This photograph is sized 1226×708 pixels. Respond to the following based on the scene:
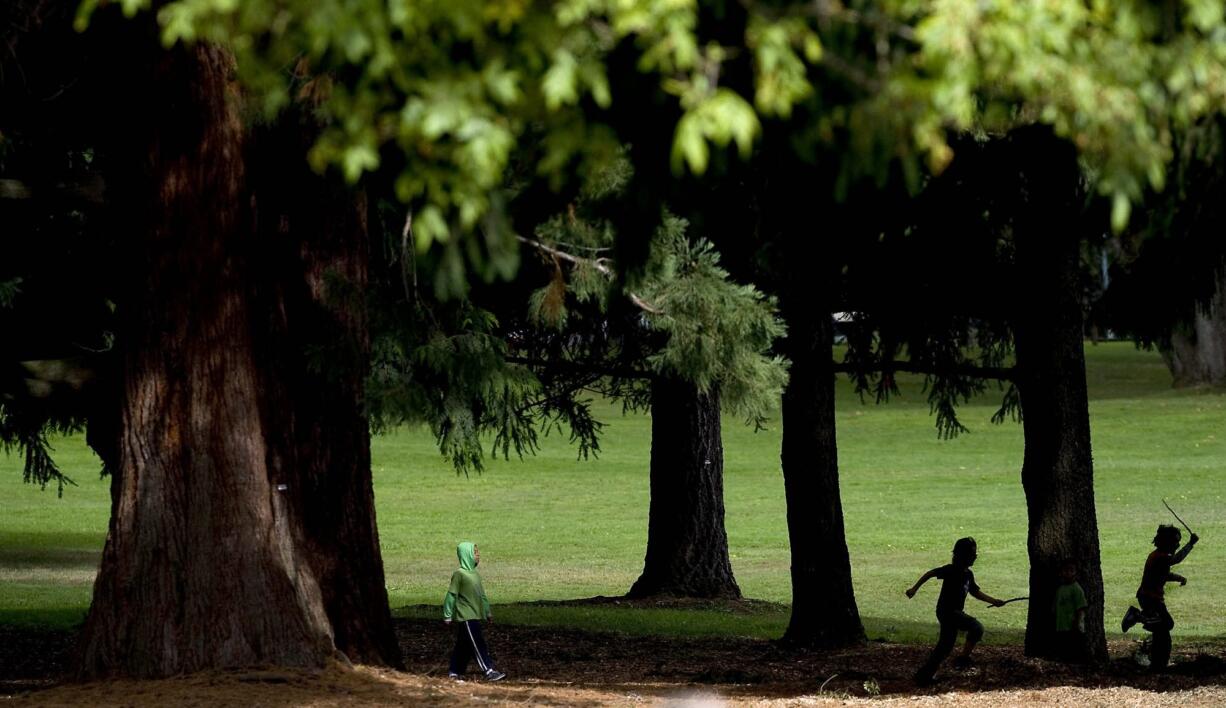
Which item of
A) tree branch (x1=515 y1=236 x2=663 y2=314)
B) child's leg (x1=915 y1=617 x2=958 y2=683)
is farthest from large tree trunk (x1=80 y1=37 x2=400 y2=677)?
child's leg (x1=915 y1=617 x2=958 y2=683)

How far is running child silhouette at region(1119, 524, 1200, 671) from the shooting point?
1162 centimetres

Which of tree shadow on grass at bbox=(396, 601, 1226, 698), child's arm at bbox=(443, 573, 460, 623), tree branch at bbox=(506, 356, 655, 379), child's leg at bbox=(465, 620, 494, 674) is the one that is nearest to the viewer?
tree shadow on grass at bbox=(396, 601, 1226, 698)

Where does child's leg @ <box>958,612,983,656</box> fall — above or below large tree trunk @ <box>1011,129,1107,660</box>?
below

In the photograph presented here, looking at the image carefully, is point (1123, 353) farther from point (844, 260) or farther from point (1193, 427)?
point (844, 260)

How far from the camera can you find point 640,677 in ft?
40.6

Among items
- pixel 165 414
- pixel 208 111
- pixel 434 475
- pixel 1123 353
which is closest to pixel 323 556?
pixel 165 414

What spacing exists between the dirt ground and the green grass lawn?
1.78 metres

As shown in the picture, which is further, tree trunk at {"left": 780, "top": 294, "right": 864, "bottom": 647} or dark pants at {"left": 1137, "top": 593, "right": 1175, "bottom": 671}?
tree trunk at {"left": 780, "top": 294, "right": 864, "bottom": 647}

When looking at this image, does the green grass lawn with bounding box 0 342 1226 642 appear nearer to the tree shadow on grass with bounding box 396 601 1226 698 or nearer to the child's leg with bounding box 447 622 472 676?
the tree shadow on grass with bounding box 396 601 1226 698

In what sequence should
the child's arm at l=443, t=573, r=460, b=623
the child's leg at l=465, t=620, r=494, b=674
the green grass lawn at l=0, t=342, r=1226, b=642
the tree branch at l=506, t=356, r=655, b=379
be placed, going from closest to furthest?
the child's leg at l=465, t=620, r=494, b=674, the child's arm at l=443, t=573, r=460, b=623, the tree branch at l=506, t=356, r=655, b=379, the green grass lawn at l=0, t=342, r=1226, b=642

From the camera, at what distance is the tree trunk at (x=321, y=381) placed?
9.93 meters

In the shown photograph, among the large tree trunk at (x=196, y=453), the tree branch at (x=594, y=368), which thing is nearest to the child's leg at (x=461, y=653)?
the large tree trunk at (x=196, y=453)

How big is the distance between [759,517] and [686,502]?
12.4 meters

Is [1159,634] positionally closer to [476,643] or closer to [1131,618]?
[1131,618]
